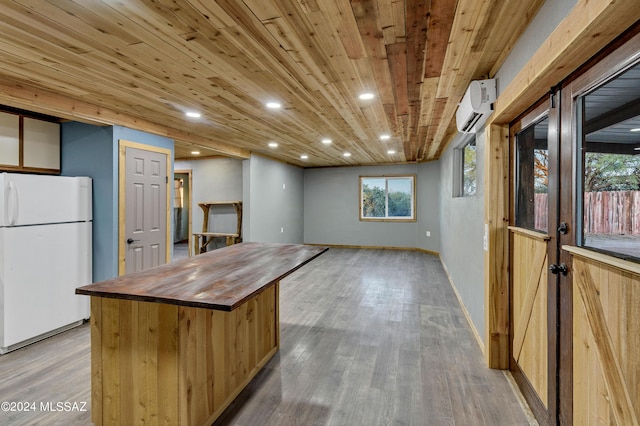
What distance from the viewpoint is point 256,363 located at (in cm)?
242

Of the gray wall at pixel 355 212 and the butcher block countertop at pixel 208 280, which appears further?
the gray wall at pixel 355 212

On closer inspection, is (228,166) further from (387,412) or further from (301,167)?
(387,412)

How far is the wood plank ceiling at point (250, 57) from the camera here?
5.20 feet

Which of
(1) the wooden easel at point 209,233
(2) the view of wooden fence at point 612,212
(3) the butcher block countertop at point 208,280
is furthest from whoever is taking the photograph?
(1) the wooden easel at point 209,233

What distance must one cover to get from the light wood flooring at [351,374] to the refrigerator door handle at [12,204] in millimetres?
1187

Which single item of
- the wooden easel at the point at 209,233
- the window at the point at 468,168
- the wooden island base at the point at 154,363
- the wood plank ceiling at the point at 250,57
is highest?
the wood plank ceiling at the point at 250,57

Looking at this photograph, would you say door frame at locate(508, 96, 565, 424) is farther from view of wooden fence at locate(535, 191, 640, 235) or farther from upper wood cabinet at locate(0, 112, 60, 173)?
upper wood cabinet at locate(0, 112, 60, 173)

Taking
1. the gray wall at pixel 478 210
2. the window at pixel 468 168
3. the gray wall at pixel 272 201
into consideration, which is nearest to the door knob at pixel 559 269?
the gray wall at pixel 478 210

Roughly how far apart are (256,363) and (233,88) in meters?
2.25

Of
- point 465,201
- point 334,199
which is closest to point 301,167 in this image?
point 334,199

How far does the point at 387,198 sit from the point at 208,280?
23.3 ft

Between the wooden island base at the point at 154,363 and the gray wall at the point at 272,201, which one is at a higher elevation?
the gray wall at the point at 272,201

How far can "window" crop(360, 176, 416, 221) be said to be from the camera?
8.16 meters

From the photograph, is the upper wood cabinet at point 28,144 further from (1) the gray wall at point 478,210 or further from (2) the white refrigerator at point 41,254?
(1) the gray wall at point 478,210
